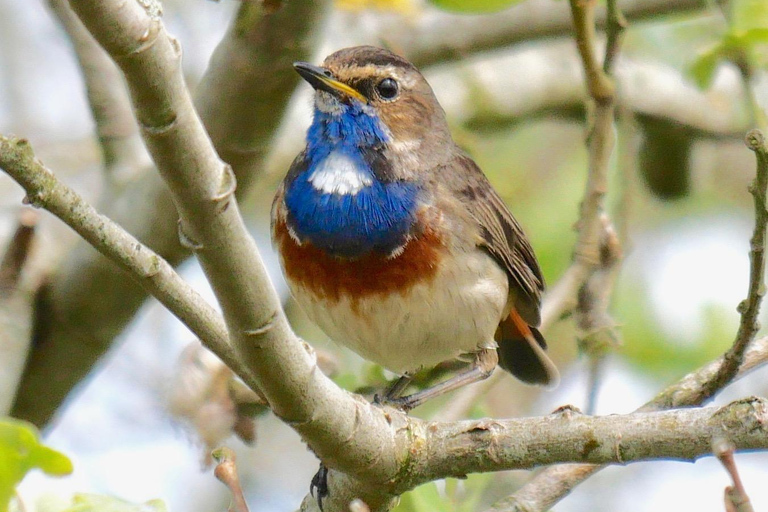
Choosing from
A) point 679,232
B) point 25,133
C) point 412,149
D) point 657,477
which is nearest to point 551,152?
point 679,232

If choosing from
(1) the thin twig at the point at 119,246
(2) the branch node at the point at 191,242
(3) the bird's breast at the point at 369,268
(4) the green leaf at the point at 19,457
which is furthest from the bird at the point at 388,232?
(4) the green leaf at the point at 19,457

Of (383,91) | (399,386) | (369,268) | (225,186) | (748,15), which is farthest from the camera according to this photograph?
(399,386)

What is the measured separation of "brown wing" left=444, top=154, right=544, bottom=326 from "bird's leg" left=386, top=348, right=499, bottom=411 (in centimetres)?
42

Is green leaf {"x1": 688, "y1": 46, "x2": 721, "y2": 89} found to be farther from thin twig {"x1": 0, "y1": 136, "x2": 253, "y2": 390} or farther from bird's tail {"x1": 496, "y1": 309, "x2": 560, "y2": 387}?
thin twig {"x1": 0, "y1": 136, "x2": 253, "y2": 390}

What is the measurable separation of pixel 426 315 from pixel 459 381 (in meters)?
0.42

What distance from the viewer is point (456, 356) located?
4973 millimetres

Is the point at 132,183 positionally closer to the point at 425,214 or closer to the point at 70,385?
the point at 70,385

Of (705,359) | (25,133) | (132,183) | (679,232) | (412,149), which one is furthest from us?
(679,232)

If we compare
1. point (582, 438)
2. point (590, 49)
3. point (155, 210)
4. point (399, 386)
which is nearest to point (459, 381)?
point (399, 386)

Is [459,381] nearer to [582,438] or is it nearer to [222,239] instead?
[582,438]

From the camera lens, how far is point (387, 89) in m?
4.82

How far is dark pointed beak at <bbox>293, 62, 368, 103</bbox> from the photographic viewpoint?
431 cm

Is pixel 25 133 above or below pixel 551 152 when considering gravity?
above

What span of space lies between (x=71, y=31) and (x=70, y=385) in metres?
2.03
